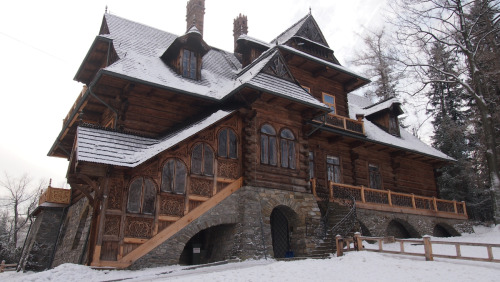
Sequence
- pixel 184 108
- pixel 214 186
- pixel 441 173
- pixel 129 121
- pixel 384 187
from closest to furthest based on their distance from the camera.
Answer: pixel 214 186 → pixel 129 121 → pixel 184 108 → pixel 384 187 → pixel 441 173

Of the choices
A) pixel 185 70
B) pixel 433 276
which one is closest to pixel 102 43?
pixel 185 70

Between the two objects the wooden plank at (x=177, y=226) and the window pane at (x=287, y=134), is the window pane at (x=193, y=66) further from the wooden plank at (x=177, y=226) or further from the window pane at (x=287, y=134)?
the wooden plank at (x=177, y=226)

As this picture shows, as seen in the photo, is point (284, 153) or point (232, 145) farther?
point (284, 153)

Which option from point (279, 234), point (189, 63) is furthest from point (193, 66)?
point (279, 234)

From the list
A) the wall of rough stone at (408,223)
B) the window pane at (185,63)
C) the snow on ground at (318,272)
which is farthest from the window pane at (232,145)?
the wall of rough stone at (408,223)

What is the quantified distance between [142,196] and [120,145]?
192 cm

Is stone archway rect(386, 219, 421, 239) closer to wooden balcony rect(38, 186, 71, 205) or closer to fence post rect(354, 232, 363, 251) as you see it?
fence post rect(354, 232, 363, 251)

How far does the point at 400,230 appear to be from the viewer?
73.8 ft

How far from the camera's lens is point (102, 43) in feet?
57.8

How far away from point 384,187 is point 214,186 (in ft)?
45.3

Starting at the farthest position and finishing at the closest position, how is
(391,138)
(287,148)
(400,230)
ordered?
(391,138), (400,230), (287,148)

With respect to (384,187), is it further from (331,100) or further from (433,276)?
(433,276)

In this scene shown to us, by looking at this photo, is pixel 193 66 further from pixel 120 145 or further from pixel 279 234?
pixel 279 234

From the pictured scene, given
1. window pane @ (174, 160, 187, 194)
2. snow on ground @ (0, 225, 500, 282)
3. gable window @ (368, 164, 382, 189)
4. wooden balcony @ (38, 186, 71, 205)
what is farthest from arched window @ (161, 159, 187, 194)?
gable window @ (368, 164, 382, 189)
